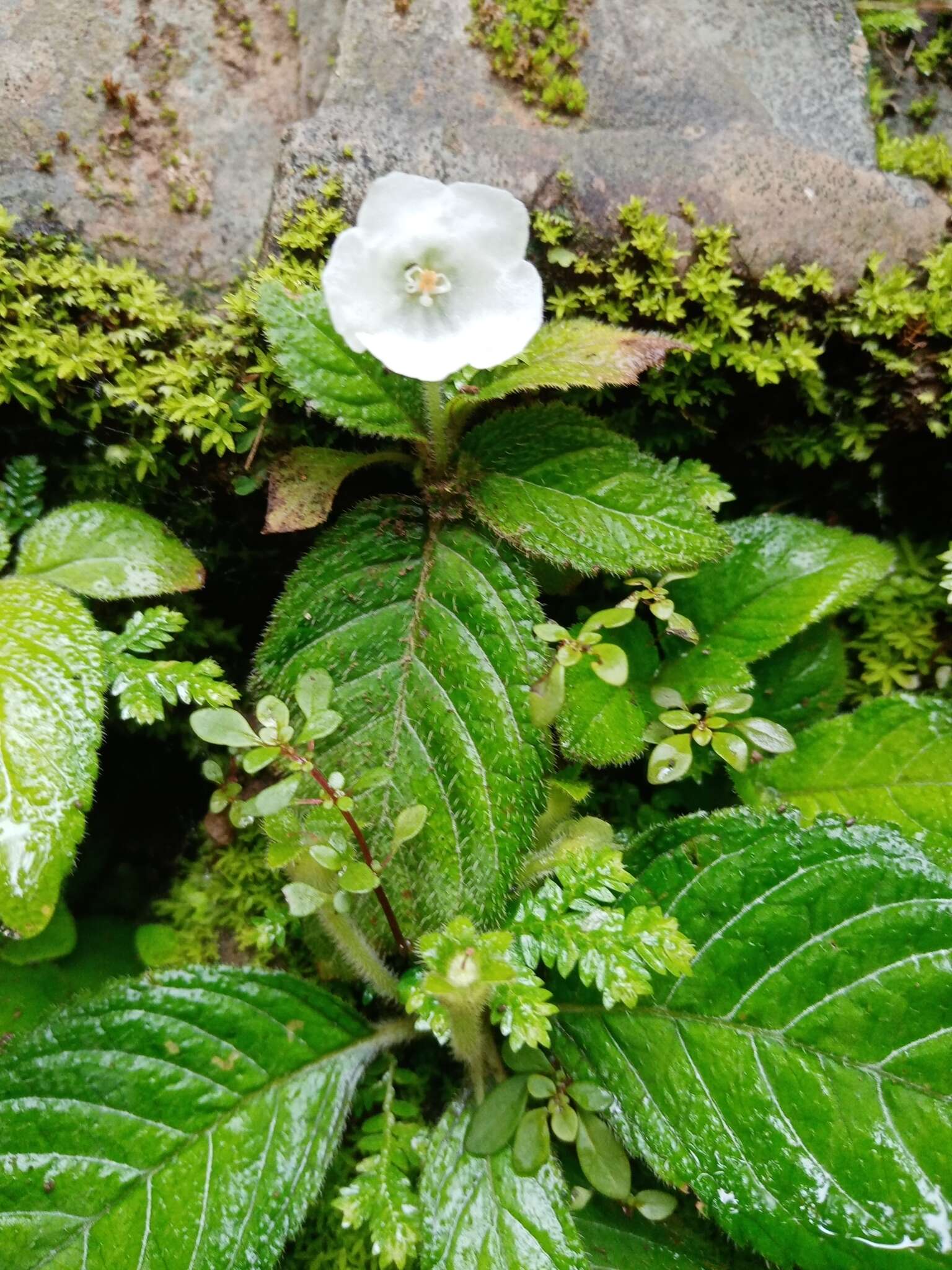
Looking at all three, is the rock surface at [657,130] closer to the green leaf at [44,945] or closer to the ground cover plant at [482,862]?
the ground cover plant at [482,862]

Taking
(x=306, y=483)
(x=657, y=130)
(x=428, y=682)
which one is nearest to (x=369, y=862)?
(x=428, y=682)


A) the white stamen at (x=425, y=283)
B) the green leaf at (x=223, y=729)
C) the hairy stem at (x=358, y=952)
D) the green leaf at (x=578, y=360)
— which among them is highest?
the white stamen at (x=425, y=283)

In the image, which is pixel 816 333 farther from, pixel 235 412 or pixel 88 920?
pixel 88 920

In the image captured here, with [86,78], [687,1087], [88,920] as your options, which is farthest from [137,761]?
[86,78]

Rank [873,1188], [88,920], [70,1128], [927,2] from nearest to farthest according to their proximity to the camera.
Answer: [873,1188]
[70,1128]
[88,920]
[927,2]

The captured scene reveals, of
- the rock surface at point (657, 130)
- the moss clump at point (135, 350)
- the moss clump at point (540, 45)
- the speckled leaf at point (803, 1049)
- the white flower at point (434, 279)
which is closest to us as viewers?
the speckled leaf at point (803, 1049)

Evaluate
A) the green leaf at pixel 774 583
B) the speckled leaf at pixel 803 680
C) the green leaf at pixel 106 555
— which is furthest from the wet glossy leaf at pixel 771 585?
the green leaf at pixel 106 555

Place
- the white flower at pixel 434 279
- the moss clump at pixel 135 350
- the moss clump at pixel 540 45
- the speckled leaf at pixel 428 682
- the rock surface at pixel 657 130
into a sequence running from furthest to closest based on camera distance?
1. the moss clump at pixel 540 45
2. the rock surface at pixel 657 130
3. the moss clump at pixel 135 350
4. the speckled leaf at pixel 428 682
5. the white flower at pixel 434 279
